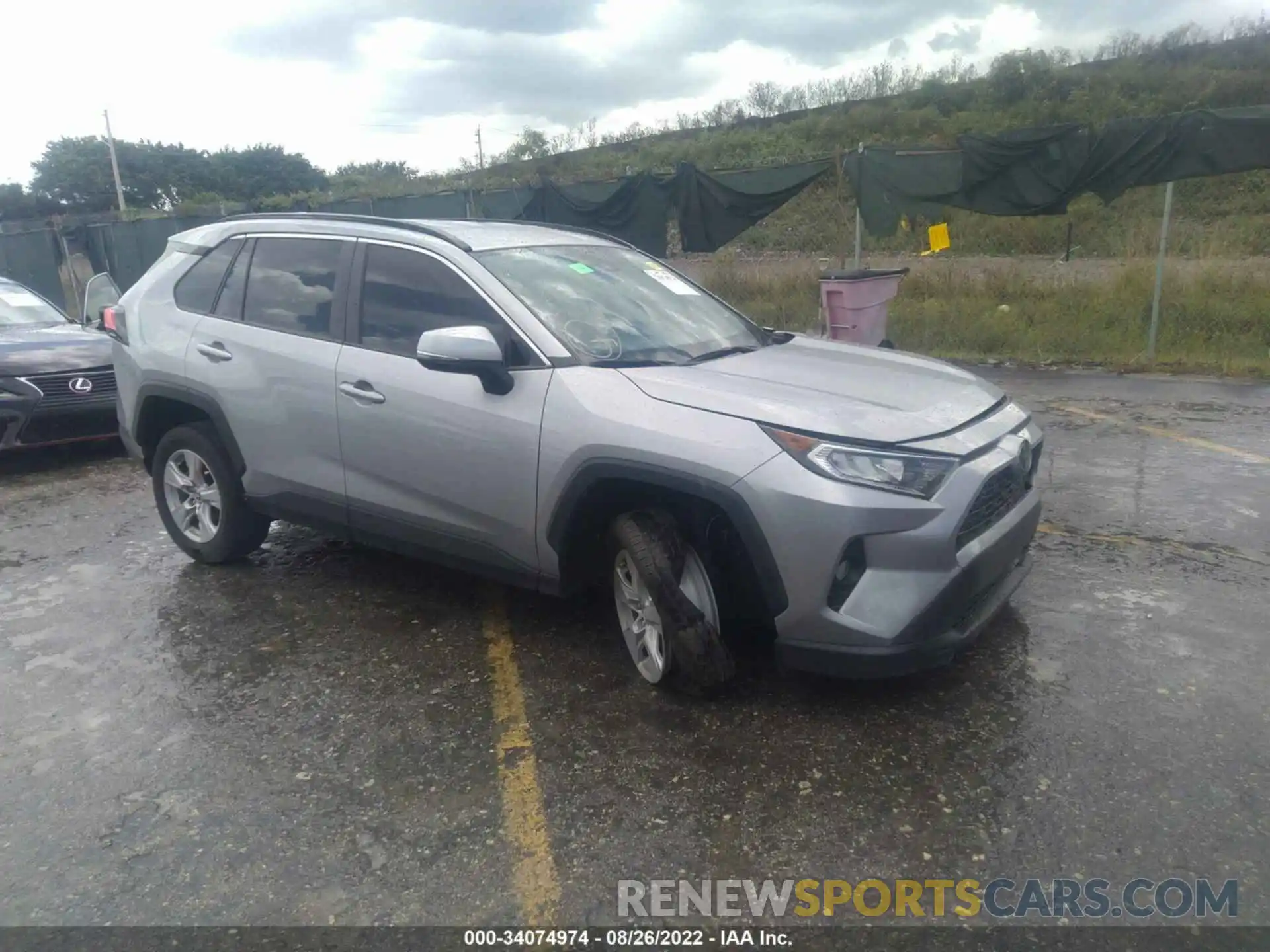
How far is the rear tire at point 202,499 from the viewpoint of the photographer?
4.88 metres

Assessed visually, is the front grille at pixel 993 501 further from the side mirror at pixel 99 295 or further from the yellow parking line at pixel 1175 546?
the side mirror at pixel 99 295

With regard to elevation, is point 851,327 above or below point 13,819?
above

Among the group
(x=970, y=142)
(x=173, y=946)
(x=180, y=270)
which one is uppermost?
(x=970, y=142)

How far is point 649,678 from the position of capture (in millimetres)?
3635

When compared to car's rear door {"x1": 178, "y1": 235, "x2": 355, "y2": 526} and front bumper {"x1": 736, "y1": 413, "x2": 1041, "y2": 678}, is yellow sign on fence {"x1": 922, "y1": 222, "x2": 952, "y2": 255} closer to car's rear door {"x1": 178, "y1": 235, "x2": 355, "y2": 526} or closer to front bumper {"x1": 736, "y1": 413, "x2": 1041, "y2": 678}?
car's rear door {"x1": 178, "y1": 235, "x2": 355, "y2": 526}

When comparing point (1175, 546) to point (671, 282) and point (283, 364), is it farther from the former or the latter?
point (283, 364)

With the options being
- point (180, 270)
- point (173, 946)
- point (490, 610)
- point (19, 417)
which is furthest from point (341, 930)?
point (19, 417)

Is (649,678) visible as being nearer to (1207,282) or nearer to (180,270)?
(180,270)

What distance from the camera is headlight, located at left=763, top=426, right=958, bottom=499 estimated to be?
3.10m

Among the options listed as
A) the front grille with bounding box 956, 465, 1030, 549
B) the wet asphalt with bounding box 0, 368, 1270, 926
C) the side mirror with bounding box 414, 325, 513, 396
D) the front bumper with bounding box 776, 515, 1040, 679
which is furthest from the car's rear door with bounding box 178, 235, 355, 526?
the front grille with bounding box 956, 465, 1030, 549

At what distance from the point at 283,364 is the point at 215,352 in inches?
20.5

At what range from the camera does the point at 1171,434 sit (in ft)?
23.8

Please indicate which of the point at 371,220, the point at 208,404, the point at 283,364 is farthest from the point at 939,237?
the point at 208,404

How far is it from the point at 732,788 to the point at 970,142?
890 cm
